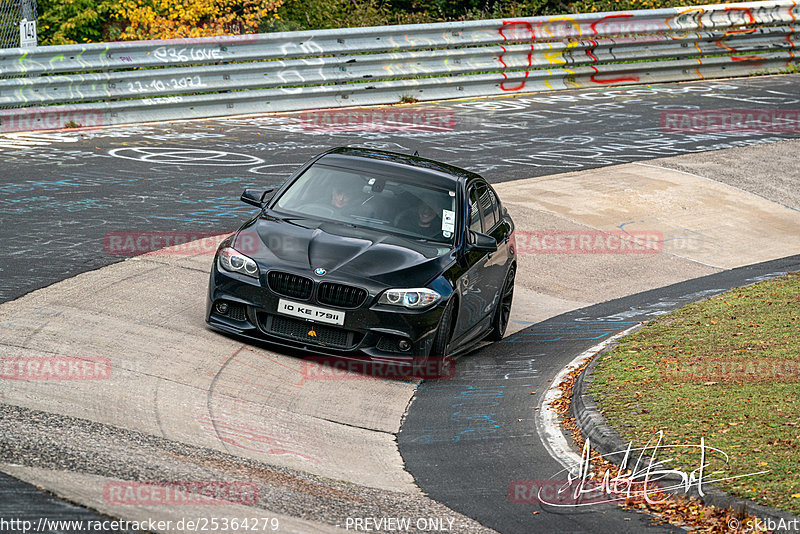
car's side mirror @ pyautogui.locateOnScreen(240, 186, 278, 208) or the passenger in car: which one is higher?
car's side mirror @ pyautogui.locateOnScreen(240, 186, 278, 208)

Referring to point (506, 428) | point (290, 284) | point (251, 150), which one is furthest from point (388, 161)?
point (251, 150)

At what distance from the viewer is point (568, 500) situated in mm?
6605

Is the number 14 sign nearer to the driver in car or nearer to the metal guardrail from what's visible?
the metal guardrail

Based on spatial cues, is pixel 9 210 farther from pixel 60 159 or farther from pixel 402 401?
pixel 402 401

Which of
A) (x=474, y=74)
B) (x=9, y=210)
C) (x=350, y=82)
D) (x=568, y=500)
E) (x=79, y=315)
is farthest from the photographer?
(x=474, y=74)

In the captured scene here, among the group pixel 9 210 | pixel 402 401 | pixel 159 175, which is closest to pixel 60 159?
pixel 159 175

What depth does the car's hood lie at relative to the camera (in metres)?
8.80

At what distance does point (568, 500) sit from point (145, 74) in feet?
44.6
